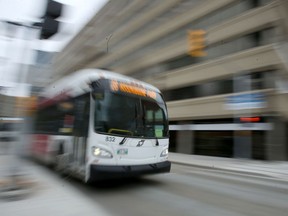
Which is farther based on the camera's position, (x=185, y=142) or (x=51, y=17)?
(x=185, y=142)

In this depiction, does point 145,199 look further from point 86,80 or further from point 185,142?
point 185,142

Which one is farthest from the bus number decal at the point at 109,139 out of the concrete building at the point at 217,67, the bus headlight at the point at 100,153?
the concrete building at the point at 217,67

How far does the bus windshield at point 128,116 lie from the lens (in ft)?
22.9

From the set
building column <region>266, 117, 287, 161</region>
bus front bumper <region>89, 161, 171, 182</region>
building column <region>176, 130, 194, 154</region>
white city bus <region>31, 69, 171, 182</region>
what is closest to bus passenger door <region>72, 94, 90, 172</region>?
white city bus <region>31, 69, 171, 182</region>

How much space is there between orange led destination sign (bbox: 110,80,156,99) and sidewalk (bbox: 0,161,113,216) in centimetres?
259

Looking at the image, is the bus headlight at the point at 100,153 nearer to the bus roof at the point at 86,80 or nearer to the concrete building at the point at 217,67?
the bus roof at the point at 86,80

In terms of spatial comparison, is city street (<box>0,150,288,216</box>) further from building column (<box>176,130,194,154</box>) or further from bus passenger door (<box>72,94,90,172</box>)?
building column (<box>176,130,194,154</box>)

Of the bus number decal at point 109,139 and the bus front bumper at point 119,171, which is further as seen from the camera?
the bus number decal at point 109,139

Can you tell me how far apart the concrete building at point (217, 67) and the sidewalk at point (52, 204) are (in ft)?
20.5

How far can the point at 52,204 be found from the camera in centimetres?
582

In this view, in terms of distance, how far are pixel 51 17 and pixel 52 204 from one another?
361cm

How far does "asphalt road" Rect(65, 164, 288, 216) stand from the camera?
217 inches

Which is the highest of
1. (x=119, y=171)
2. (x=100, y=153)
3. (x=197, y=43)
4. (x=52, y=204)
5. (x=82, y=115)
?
(x=197, y=43)

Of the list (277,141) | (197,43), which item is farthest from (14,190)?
(277,141)
